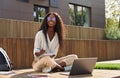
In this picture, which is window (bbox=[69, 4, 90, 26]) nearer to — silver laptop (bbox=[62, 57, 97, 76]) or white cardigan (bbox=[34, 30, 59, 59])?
white cardigan (bbox=[34, 30, 59, 59])

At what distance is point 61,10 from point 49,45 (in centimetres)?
1469

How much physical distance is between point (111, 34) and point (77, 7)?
3.31 metres

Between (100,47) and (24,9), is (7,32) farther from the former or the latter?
(100,47)

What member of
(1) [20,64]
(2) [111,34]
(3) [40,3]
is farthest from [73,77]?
(2) [111,34]

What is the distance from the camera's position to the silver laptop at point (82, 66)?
4287 mm

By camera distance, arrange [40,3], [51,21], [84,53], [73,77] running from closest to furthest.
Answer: [73,77] < [51,21] < [84,53] < [40,3]

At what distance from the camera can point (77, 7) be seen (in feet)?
72.7

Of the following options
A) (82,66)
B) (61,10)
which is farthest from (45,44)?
(61,10)

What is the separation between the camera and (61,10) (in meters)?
19.9

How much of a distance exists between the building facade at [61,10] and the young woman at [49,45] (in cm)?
1064

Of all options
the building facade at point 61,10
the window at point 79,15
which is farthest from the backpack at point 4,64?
the window at point 79,15

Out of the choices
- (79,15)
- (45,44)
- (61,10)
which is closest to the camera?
(45,44)

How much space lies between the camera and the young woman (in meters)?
5.08

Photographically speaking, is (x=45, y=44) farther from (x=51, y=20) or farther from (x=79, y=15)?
(x=79, y=15)
